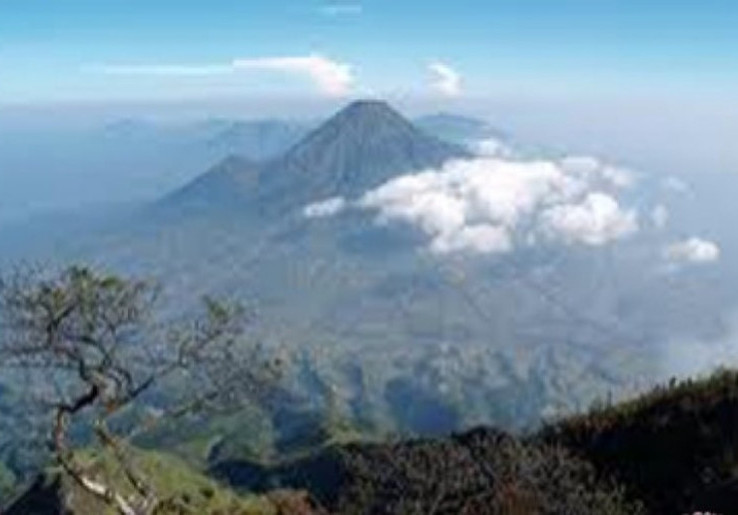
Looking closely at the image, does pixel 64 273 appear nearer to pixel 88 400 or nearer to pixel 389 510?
pixel 88 400

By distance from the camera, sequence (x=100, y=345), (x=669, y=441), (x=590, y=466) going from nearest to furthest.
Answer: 1. (x=100, y=345)
2. (x=590, y=466)
3. (x=669, y=441)

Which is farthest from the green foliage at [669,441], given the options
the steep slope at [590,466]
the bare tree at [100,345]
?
the bare tree at [100,345]

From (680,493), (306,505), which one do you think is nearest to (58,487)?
(306,505)

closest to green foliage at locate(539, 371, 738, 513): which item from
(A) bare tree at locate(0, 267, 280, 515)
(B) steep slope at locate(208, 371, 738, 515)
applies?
(B) steep slope at locate(208, 371, 738, 515)

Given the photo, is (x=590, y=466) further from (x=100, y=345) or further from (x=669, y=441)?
(x=100, y=345)

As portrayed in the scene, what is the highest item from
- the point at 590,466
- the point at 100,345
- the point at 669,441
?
the point at 100,345

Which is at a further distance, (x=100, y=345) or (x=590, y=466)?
(x=590, y=466)

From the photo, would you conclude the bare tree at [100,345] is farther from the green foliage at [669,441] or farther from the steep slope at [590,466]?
the green foliage at [669,441]

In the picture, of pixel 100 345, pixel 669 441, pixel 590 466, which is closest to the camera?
pixel 100 345

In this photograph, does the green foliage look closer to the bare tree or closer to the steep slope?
the steep slope

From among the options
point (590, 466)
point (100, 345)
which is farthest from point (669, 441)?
point (100, 345)
